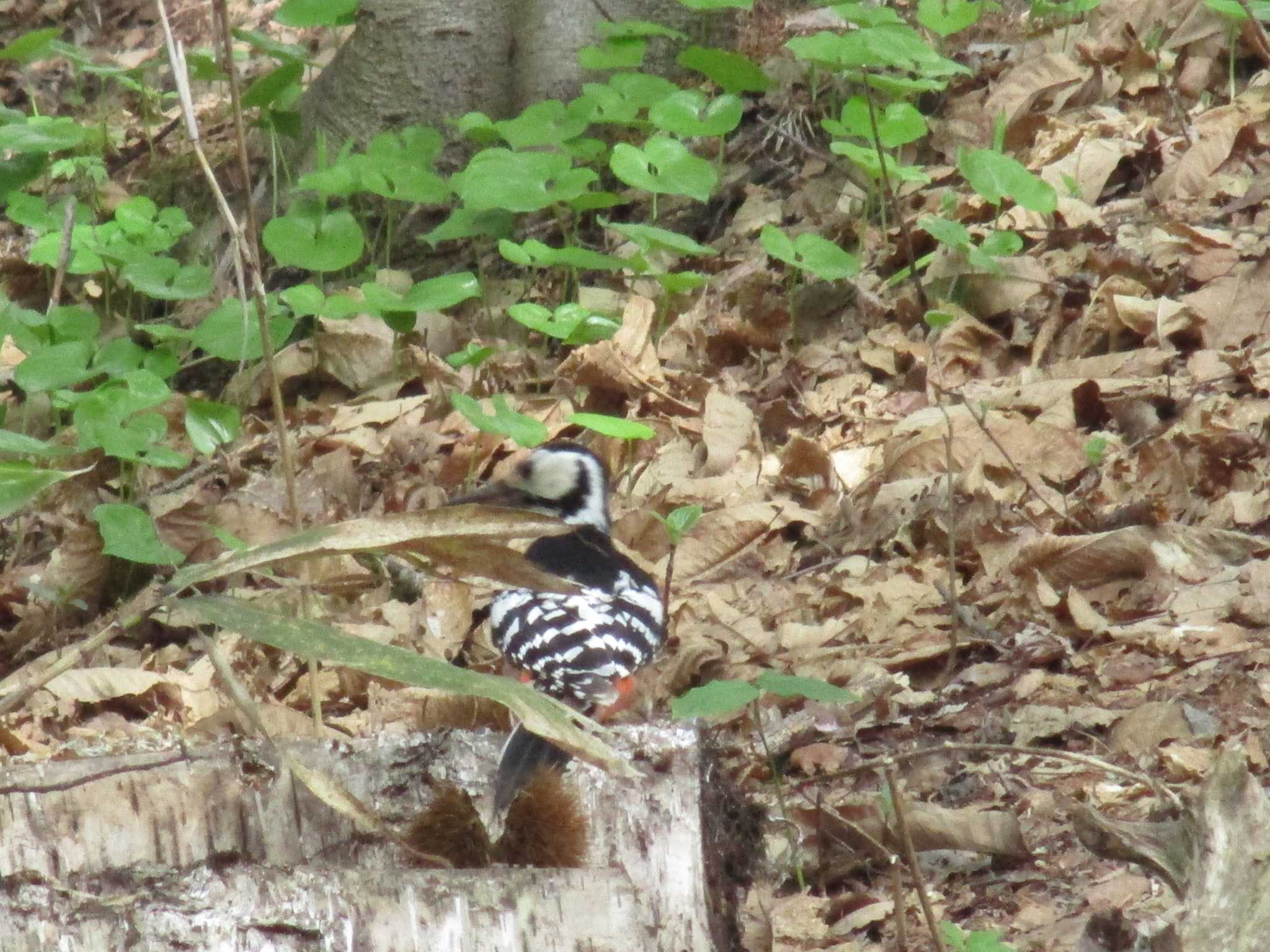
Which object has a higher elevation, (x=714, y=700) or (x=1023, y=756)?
(x=714, y=700)

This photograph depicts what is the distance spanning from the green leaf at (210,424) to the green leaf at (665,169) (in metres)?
1.61

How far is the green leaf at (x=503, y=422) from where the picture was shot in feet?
14.7

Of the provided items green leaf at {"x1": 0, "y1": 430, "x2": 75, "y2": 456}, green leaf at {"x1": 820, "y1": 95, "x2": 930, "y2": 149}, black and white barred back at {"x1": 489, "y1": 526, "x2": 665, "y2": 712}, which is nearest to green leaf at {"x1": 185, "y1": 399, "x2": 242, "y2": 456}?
black and white barred back at {"x1": 489, "y1": 526, "x2": 665, "y2": 712}

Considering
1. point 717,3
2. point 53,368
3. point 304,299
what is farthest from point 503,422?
point 717,3

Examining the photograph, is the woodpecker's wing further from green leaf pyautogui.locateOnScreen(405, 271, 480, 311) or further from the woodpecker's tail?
green leaf pyautogui.locateOnScreen(405, 271, 480, 311)

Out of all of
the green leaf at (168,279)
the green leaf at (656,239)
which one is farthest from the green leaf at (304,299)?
the green leaf at (656,239)

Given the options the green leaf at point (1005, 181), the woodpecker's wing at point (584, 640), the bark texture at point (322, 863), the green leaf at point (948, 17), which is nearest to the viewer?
the bark texture at point (322, 863)

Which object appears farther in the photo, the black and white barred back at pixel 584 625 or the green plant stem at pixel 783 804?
the black and white barred back at pixel 584 625

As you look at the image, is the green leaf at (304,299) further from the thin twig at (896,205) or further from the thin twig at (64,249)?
the thin twig at (896,205)

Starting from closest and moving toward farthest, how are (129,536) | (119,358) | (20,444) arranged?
A: (20,444), (129,536), (119,358)

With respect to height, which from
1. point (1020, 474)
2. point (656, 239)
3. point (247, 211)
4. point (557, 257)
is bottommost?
point (1020, 474)

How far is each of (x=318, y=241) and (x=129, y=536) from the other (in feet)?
6.36

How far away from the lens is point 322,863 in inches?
103

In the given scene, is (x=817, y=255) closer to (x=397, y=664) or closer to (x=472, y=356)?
(x=472, y=356)
